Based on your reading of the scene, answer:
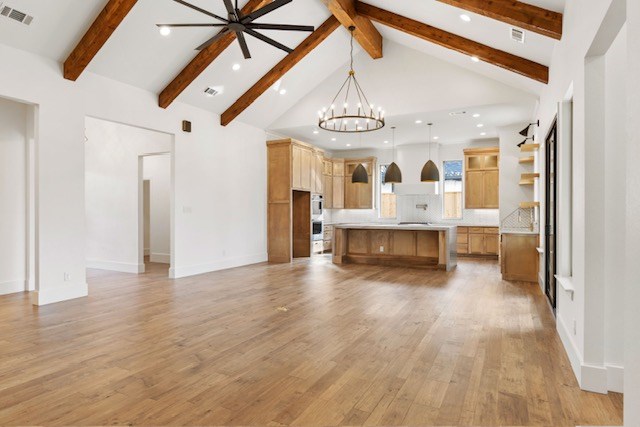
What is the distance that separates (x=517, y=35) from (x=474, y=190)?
561 cm

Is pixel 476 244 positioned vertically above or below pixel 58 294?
above

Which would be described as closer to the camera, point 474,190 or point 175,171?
point 175,171

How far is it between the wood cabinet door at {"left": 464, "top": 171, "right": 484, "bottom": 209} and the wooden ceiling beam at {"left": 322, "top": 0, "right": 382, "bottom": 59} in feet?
13.8

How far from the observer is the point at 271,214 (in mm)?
9109

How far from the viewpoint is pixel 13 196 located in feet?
19.0

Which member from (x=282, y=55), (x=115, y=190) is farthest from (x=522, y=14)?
(x=115, y=190)

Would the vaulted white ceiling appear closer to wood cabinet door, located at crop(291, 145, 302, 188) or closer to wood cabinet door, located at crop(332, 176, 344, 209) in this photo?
wood cabinet door, located at crop(291, 145, 302, 188)

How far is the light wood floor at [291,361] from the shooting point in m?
2.21

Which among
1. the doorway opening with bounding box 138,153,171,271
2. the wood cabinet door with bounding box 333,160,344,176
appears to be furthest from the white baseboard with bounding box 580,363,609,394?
the wood cabinet door with bounding box 333,160,344,176

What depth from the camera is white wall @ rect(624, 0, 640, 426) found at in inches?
55.7

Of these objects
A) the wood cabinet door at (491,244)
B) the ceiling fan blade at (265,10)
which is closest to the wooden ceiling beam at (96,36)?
the ceiling fan blade at (265,10)

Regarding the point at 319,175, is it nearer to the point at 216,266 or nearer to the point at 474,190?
the point at 216,266

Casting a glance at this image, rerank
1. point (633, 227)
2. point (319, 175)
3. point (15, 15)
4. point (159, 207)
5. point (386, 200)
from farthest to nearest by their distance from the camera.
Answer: point (386, 200)
point (319, 175)
point (159, 207)
point (15, 15)
point (633, 227)

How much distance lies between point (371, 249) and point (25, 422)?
689 centimetres
